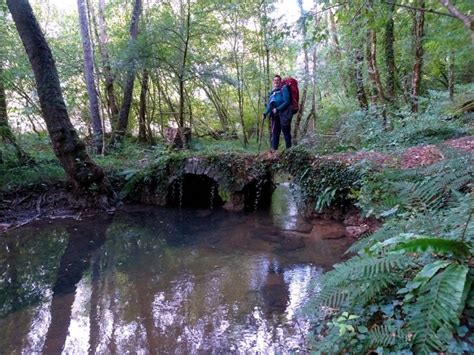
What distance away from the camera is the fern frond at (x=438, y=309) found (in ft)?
6.26

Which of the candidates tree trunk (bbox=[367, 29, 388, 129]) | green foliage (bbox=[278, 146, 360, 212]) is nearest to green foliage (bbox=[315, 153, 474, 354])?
green foliage (bbox=[278, 146, 360, 212])

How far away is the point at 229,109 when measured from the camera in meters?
17.2

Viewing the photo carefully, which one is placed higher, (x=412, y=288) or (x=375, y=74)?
(x=375, y=74)

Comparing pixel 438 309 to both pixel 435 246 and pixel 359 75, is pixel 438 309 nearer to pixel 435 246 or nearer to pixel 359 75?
pixel 435 246

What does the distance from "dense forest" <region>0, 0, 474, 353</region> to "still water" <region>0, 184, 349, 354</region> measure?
0.71 meters

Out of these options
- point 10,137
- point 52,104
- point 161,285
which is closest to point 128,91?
point 10,137

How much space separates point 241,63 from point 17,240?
9868 mm

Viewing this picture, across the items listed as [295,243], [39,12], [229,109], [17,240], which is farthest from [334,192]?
[39,12]

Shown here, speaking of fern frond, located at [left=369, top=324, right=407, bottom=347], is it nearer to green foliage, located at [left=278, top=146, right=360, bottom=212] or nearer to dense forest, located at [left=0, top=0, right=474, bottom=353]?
dense forest, located at [left=0, top=0, right=474, bottom=353]

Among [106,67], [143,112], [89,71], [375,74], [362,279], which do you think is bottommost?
[362,279]

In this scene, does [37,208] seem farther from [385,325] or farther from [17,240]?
[385,325]

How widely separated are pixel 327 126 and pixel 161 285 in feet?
34.3

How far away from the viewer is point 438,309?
198 centimetres

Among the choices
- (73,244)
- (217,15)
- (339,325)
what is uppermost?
(217,15)
